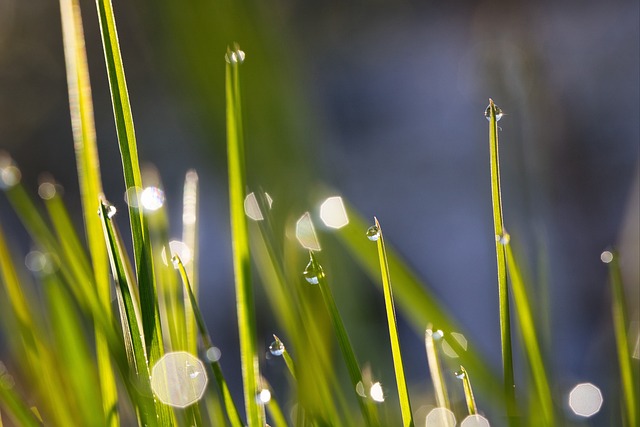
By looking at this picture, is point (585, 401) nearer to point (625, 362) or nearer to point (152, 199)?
point (625, 362)

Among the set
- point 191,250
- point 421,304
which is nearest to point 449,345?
point 421,304

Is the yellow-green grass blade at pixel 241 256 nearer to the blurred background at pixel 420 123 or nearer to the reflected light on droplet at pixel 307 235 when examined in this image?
the reflected light on droplet at pixel 307 235

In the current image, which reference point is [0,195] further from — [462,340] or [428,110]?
[462,340]

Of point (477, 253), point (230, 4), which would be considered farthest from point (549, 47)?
point (230, 4)

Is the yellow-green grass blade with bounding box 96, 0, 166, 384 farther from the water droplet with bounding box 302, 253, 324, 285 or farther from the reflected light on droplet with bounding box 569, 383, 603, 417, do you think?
the reflected light on droplet with bounding box 569, 383, 603, 417

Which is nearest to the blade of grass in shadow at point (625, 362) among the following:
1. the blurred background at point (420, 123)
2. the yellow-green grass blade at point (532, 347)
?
the yellow-green grass blade at point (532, 347)

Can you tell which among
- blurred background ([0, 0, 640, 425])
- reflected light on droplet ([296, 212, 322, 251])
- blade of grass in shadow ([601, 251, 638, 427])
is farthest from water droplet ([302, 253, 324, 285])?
blurred background ([0, 0, 640, 425])

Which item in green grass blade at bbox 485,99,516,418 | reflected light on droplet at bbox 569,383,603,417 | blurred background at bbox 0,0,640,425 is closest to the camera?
green grass blade at bbox 485,99,516,418
